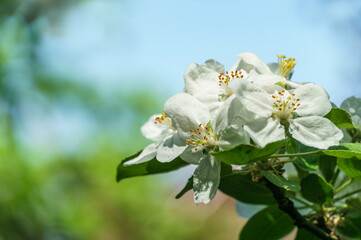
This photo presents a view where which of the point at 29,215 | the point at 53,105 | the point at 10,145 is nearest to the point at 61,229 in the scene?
the point at 29,215

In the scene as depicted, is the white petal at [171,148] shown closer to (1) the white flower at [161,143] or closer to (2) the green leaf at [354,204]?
(1) the white flower at [161,143]

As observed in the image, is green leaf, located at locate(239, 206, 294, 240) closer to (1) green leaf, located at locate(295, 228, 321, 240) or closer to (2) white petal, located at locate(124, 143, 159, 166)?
(1) green leaf, located at locate(295, 228, 321, 240)

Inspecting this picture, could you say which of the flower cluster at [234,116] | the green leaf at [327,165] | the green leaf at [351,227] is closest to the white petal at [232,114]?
the flower cluster at [234,116]

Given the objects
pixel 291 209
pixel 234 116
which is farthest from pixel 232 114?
pixel 291 209

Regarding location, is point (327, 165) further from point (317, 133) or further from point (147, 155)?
point (147, 155)

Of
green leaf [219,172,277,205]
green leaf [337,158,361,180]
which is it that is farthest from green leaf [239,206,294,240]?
green leaf [337,158,361,180]

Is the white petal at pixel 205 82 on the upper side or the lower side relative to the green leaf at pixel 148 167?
upper

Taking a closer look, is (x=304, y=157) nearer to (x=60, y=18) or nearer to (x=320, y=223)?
(x=320, y=223)
